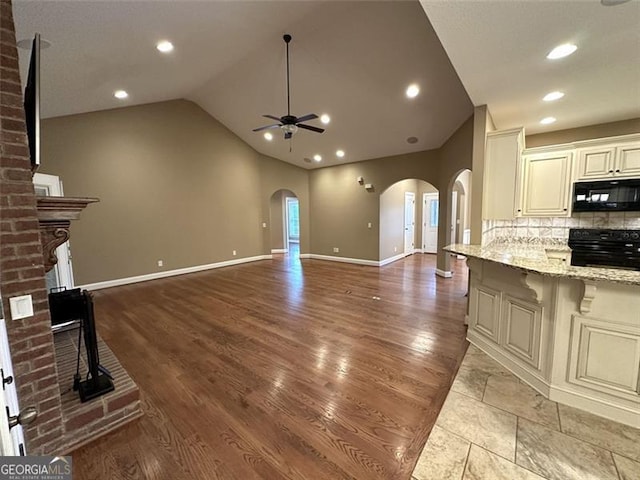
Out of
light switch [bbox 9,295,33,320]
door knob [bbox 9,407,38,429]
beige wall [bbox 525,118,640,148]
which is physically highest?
beige wall [bbox 525,118,640,148]

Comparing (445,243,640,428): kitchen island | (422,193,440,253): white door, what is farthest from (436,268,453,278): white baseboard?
(445,243,640,428): kitchen island

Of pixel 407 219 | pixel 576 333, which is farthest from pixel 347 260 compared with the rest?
pixel 576 333

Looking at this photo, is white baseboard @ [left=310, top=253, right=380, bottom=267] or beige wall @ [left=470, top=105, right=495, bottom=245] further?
white baseboard @ [left=310, top=253, right=380, bottom=267]

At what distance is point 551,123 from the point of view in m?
3.62

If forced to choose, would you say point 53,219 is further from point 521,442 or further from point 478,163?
point 478,163

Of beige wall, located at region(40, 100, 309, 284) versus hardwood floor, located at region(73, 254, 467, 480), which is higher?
beige wall, located at region(40, 100, 309, 284)

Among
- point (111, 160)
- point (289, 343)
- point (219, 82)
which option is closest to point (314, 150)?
point (219, 82)

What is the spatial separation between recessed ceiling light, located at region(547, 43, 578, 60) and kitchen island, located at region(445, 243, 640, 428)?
1.58 m

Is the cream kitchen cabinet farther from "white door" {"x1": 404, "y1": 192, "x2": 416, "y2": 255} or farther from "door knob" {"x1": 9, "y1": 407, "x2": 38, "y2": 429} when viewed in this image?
"white door" {"x1": 404, "y1": 192, "x2": 416, "y2": 255}

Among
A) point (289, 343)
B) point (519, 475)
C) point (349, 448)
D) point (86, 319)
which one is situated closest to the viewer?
point (519, 475)

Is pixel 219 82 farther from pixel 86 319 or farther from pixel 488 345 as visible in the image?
pixel 488 345

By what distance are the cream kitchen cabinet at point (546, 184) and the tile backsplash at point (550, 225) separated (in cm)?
27

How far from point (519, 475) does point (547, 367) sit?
945mm

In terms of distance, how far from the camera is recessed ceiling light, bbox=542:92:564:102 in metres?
2.71
